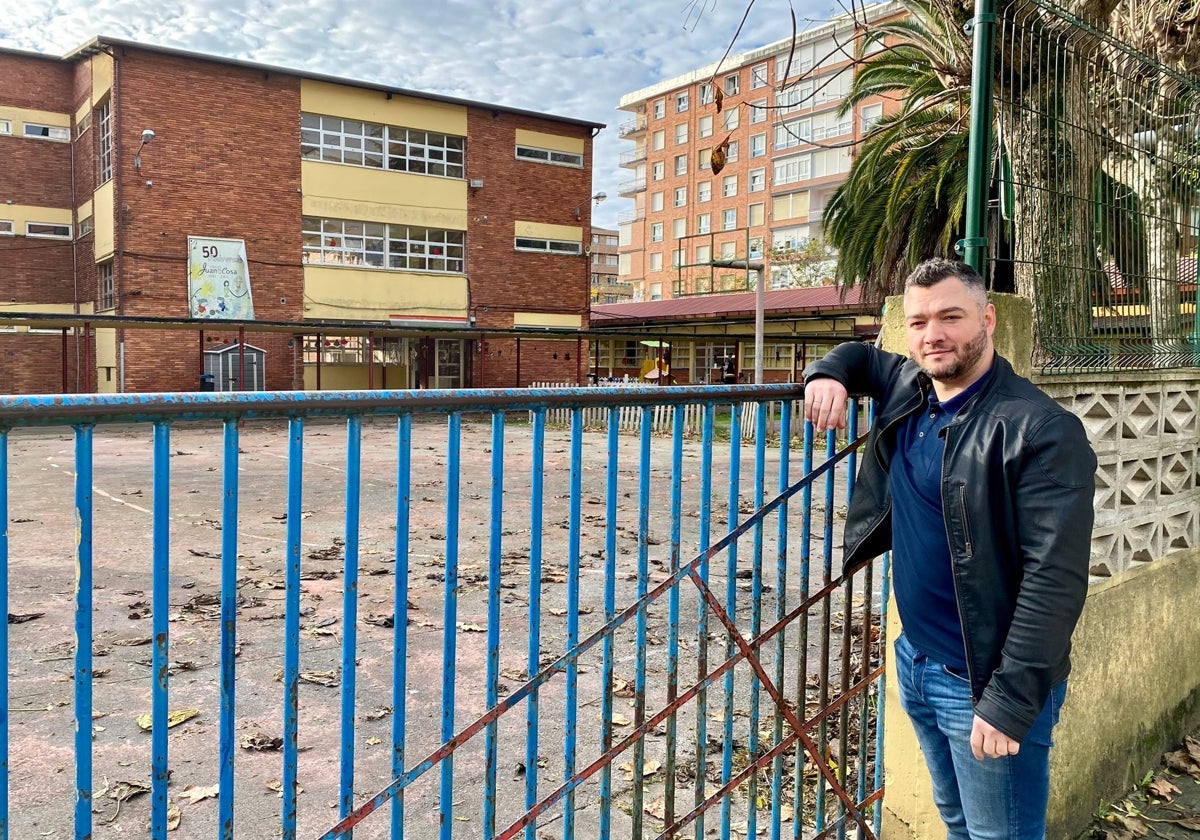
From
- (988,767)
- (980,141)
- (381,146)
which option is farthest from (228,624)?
(381,146)

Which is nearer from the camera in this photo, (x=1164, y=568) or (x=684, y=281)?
(x=1164, y=568)

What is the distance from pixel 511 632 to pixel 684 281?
6113 cm

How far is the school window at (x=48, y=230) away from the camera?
31391 mm

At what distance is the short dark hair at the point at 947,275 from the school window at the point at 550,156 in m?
33.0

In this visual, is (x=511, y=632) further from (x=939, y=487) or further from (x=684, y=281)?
(x=684, y=281)

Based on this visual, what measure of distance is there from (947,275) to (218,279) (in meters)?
29.1

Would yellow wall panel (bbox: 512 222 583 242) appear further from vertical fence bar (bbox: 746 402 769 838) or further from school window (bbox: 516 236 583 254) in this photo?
vertical fence bar (bbox: 746 402 769 838)

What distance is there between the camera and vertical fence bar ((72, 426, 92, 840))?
1503 millimetres

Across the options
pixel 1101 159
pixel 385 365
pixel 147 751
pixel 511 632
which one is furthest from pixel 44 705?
pixel 385 365

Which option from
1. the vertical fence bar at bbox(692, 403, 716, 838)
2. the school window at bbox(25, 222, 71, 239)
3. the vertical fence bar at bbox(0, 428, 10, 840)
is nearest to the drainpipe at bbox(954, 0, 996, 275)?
the vertical fence bar at bbox(692, 403, 716, 838)

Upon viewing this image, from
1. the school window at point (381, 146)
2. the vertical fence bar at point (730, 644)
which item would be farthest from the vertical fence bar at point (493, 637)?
the school window at point (381, 146)

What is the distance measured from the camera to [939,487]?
7.08 feet

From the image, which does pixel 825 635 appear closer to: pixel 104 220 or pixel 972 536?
pixel 972 536

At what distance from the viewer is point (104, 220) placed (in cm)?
2795
